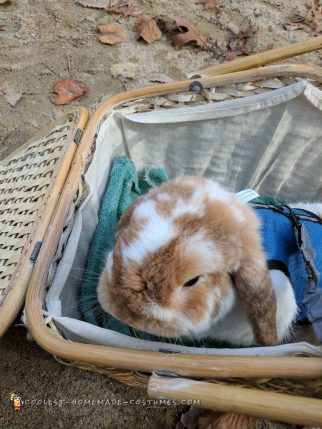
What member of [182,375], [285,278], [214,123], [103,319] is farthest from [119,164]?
[182,375]

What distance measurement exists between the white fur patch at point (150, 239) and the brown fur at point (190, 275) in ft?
0.05

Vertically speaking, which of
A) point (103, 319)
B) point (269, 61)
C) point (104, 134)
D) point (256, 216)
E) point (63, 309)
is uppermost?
point (269, 61)

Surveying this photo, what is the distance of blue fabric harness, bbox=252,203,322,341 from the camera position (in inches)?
52.8

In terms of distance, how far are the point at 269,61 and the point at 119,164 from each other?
807 millimetres

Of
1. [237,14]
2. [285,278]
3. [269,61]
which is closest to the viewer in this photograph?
[285,278]

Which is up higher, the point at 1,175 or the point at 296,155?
the point at 296,155

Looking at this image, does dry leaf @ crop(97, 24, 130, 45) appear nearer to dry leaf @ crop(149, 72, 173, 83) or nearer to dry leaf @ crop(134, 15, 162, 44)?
dry leaf @ crop(134, 15, 162, 44)

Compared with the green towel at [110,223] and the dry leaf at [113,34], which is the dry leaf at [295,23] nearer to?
the dry leaf at [113,34]

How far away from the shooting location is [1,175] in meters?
2.00

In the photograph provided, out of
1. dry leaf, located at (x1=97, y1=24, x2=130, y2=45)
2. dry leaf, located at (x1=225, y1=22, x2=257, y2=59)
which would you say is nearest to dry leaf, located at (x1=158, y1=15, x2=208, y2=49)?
dry leaf, located at (x1=225, y1=22, x2=257, y2=59)

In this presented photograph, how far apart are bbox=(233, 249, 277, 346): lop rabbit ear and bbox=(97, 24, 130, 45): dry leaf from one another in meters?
2.28

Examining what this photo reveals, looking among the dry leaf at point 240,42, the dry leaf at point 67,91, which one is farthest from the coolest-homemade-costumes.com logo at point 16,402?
the dry leaf at point 240,42

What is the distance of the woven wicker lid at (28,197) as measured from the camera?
1.30m

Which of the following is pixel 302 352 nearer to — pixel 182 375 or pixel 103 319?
pixel 182 375
